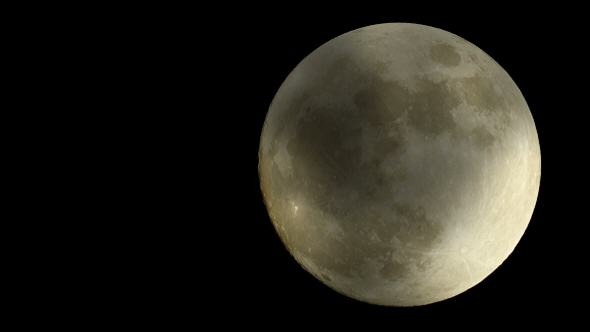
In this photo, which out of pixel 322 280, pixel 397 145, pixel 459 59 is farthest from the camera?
pixel 322 280

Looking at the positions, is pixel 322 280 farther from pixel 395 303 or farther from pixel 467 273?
pixel 467 273

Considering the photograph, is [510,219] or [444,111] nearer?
[444,111]

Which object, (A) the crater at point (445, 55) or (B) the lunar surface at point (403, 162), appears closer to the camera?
(B) the lunar surface at point (403, 162)

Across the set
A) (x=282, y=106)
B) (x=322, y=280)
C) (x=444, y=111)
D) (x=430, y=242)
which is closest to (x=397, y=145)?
(x=444, y=111)

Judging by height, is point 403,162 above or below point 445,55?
below

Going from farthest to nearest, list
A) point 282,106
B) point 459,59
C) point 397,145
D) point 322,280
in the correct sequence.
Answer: point 322,280 < point 282,106 < point 459,59 < point 397,145

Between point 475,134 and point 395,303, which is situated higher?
point 475,134

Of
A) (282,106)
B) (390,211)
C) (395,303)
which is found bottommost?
(395,303)

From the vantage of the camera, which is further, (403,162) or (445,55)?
(445,55)

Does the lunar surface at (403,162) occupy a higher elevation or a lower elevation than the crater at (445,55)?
lower
